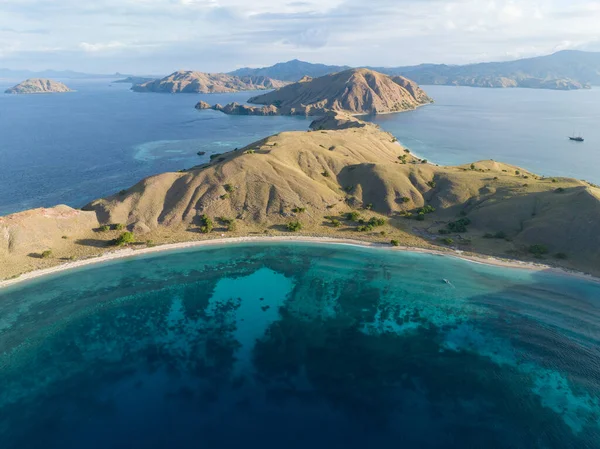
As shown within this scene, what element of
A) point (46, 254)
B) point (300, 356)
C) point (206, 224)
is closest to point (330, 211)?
point (206, 224)

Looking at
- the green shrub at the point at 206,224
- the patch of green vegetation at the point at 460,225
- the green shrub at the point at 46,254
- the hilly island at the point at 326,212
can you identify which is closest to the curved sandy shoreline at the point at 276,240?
the hilly island at the point at 326,212

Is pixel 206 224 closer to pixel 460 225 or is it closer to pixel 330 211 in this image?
pixel 330 211

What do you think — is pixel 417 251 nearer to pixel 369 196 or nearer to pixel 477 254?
pixel 477 254

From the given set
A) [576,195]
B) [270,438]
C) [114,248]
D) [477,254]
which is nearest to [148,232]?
[114,248]

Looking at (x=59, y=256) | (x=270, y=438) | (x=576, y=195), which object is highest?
(x=576, y=195)

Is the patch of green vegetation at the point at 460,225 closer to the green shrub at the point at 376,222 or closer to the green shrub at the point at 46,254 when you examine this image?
the green shrub at the point at 376,222

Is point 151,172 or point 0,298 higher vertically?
point 151,172
